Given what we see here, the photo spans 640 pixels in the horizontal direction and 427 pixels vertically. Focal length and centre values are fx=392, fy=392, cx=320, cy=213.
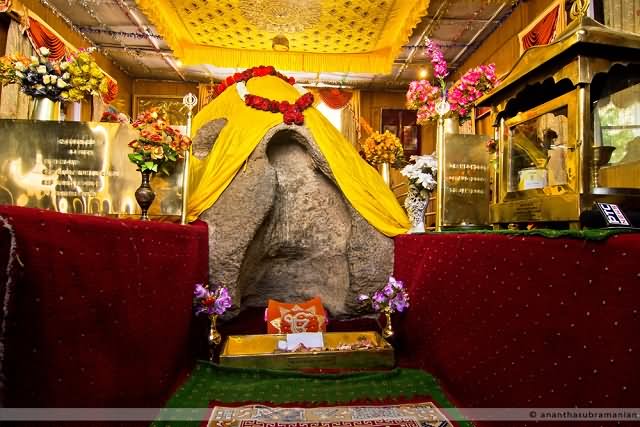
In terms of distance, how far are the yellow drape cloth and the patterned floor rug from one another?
1480 mm

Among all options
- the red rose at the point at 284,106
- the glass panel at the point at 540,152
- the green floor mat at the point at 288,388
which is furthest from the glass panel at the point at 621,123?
the red rose at the point at 284,106

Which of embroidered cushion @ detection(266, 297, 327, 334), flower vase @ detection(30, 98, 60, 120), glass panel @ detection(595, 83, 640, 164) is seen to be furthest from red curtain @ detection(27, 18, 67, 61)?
glass panel @ detection(595, 83, 640, 164)

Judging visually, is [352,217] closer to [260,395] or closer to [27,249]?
[260,395]

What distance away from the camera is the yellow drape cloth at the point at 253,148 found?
3043 millimetres

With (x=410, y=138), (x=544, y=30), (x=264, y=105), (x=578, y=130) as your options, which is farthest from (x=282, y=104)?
(x=410, y=138)

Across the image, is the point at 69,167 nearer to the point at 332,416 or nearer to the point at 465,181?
the point at 332,416

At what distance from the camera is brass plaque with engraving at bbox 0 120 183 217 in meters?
2.37

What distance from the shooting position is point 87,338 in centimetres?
115

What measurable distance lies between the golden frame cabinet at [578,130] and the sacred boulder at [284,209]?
1.48 metres

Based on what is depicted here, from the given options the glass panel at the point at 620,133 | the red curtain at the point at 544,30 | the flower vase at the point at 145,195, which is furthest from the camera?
the red curtain at the point at 544,30

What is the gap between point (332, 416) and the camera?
6.05ft

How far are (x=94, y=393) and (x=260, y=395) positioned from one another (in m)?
1.13

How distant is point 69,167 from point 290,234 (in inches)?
66.1

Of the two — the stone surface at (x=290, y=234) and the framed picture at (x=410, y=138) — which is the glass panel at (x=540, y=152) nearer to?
the stone surface at (x=290, y=234)
